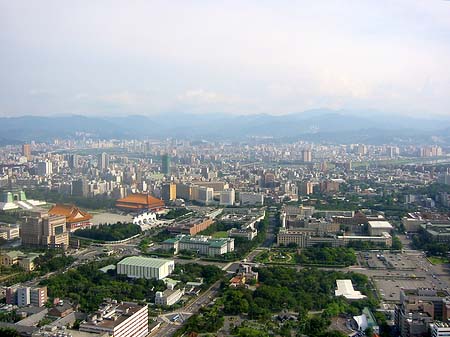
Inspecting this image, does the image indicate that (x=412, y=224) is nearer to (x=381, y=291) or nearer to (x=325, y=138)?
(x=381, y=291)

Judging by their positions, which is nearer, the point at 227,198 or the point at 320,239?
the point at 320,239

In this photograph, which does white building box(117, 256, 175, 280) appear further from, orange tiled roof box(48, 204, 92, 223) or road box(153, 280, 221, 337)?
orange tiled roof box(48, 204, 92, 223)

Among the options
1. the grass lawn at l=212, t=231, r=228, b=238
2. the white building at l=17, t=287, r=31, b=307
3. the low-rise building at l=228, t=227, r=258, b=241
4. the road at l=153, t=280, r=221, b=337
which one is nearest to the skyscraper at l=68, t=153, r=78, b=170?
the grass lawn at l=212, t=231, r=228, b=238

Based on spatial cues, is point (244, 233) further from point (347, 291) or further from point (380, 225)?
point (347, 291)

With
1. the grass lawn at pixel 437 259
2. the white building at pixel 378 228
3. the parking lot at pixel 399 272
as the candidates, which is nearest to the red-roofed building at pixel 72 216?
the parking lot at pixel 399 272

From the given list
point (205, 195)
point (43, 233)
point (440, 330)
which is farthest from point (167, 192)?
point (440, 330)

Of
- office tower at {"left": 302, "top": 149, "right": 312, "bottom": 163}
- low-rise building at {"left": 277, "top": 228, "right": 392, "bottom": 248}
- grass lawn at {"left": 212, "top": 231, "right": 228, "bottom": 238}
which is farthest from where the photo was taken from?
office tower at {"left": 302, "top": 149, "right": 312, "bottom": 163}

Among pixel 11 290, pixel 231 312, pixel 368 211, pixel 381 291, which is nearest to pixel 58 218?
pixel 11 290
